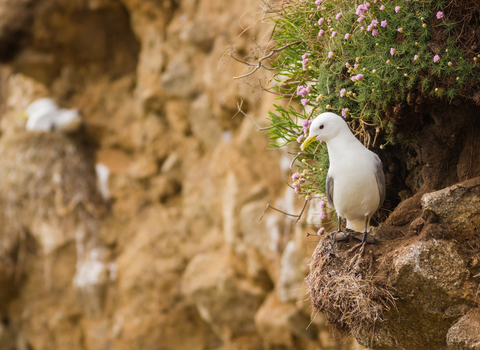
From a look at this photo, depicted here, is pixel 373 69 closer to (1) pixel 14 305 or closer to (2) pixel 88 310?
(2) pixel 88 310

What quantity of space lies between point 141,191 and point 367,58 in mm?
3312

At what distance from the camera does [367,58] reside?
68.6 inches

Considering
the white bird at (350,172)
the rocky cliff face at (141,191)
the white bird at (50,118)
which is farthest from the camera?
the white bird at (50,118)

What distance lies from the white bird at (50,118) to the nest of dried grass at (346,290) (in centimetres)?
383

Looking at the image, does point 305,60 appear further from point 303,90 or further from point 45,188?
point 45,188

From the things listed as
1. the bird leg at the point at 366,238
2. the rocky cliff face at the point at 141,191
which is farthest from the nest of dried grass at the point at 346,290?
the rocky cliff face at the point at 141,191

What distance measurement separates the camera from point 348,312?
1.56 metres

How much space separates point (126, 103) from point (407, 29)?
383 centimetres

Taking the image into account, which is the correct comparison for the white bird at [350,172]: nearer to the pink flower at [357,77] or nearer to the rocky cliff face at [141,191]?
the pink flower at [357,77]

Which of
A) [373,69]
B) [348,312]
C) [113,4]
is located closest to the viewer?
[348,312]

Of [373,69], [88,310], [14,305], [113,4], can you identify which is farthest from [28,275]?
[373,69]

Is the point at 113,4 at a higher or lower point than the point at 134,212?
higher

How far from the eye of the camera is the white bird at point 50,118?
15.9 ft

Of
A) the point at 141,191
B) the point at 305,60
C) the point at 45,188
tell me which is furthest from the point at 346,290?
the point at 45,188
